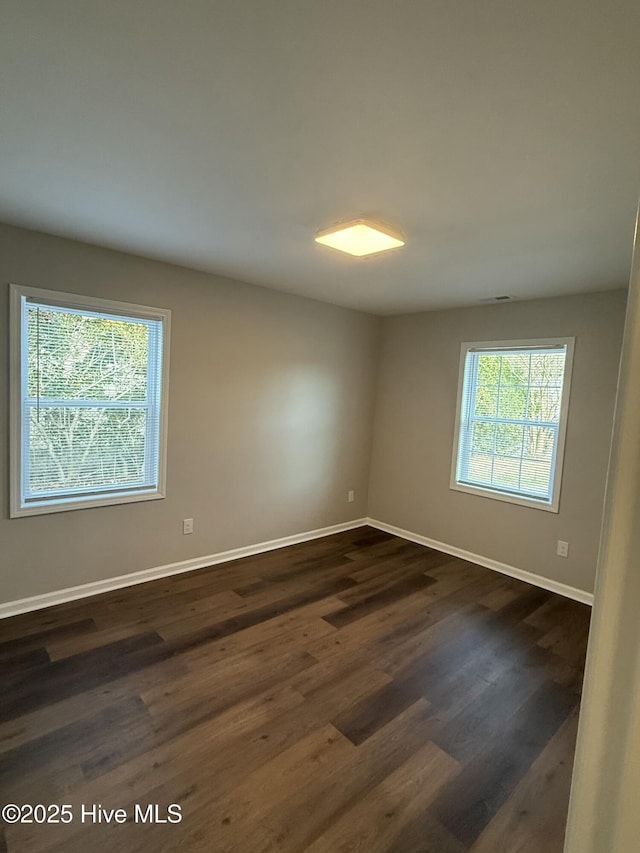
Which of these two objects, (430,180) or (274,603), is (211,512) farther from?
(430,180)

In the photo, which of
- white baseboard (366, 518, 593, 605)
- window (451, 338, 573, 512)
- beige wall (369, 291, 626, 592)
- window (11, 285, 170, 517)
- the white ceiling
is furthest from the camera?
window (451, 338, 573, 512)

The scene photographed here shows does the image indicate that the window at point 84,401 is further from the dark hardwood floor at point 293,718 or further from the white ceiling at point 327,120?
the dark hardwood floor at point 293,718

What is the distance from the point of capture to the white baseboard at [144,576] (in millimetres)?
2875

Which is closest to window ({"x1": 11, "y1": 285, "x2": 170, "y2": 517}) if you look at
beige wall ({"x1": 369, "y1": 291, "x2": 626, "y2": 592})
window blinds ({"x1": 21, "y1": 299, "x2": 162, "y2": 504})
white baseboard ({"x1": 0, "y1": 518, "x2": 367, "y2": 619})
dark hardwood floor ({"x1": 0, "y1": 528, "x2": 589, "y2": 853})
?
window blinds ({"x1": 21, "y1": 299, "x2": 162, "y2": 504})

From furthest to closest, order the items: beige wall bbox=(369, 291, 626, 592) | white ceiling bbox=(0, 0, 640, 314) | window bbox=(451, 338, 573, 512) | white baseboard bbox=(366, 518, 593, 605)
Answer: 1. window bbox=(451, 338, 573, 512)
2. white baseboard bbox=(366, 518, 593, 605)
3. beige wall bbox=(369, 291, 626, 592)
4. white ceiling bbox=(0, 0, 640, 314)

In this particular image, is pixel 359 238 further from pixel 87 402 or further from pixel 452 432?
pixel 452 432

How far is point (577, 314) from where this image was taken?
3.53 m

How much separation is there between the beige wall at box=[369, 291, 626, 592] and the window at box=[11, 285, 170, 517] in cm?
254

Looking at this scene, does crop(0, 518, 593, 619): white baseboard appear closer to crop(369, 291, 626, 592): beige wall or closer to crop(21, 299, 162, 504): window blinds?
crop(369, 291, 626, 592): beige wall

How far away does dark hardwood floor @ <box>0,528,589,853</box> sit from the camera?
161cm

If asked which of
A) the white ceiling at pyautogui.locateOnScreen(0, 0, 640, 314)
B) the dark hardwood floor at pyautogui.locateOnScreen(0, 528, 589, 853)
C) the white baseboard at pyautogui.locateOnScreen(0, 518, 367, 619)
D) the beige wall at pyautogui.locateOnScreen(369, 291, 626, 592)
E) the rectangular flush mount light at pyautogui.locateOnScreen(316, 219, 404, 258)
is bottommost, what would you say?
the dark hardwood floor at pyautogui.locateOnScreen(0, 528, 589, 853)

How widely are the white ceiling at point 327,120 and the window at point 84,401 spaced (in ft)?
1.93

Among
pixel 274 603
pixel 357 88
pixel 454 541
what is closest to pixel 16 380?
pixel 274 603

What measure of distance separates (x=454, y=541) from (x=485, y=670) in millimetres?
Answer: 1843
